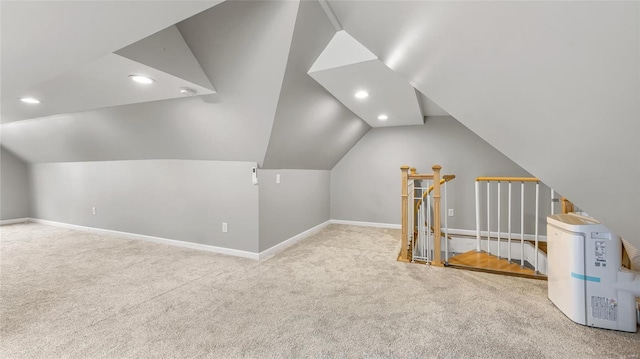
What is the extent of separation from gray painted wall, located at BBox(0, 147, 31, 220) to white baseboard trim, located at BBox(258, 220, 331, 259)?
6103 millimetres

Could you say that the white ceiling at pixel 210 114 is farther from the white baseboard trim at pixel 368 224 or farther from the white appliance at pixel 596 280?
the white baseboard trim at pixel 368 224

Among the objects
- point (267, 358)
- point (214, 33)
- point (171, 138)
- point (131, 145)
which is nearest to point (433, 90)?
point (214, 33)

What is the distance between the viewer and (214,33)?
1.88 meters

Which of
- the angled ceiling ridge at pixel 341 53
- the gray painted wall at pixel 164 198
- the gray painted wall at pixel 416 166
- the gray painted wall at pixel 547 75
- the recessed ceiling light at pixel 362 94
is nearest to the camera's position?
the gray painted wall at pixel 547 75

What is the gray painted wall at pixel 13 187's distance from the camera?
5.36 meters

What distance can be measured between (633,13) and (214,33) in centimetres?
206

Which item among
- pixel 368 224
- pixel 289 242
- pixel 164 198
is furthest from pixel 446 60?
pixel 368 224

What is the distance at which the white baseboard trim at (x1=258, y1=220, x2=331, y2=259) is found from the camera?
3.26m

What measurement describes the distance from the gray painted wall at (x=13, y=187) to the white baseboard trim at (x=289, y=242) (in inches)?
240

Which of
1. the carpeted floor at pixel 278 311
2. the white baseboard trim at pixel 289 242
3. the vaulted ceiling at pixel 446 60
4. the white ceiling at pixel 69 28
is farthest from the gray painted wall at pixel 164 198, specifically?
the white ceiling at pixel 69 28

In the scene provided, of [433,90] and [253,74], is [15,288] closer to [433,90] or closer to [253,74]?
[253,74]

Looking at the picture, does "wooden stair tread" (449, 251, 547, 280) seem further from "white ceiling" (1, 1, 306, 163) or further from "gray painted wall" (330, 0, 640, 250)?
"white ceiling" (1, 1, 306, 163)

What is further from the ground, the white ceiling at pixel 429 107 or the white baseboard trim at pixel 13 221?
the white ceiling at pixel 429 107

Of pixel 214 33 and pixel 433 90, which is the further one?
pixel 214 33
